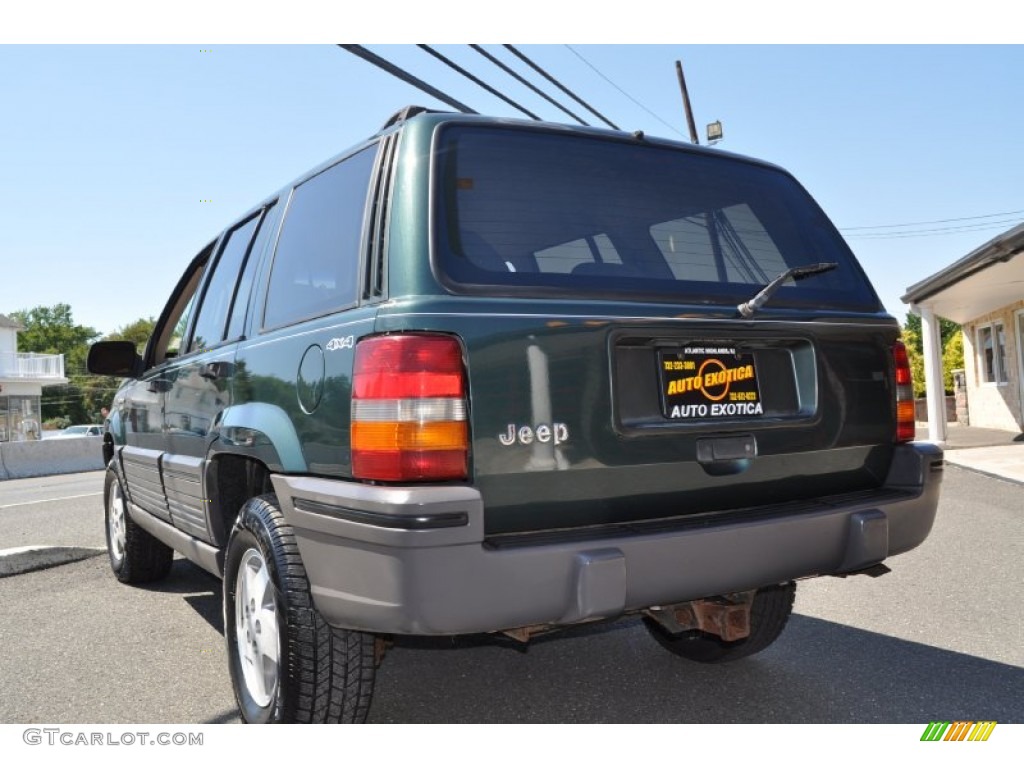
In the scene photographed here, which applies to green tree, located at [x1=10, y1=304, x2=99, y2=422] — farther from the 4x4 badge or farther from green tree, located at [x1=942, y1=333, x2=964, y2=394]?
the 4x4 badge

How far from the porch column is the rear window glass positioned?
13.9 metres

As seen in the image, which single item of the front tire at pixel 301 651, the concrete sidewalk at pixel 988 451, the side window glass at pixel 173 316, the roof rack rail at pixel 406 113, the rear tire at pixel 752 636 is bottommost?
the concrete sidewalk at pixel 988 451

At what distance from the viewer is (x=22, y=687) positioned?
368 cm

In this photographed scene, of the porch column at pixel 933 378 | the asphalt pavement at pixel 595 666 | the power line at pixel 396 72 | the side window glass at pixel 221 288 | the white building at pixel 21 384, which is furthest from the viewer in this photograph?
the white building at pixel 21 384

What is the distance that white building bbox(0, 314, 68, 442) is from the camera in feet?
169

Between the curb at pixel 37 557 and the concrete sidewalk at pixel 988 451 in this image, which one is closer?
the curb at pixel 37 557

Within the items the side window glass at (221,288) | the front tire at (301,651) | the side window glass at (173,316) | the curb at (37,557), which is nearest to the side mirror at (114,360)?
the side window glass at (173,316)

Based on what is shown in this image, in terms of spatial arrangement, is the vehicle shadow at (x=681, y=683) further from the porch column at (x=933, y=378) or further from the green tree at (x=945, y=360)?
the green tree at (x=945, y=360)

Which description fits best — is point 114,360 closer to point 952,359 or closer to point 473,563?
point 473,563

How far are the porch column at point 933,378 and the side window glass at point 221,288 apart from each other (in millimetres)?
14362

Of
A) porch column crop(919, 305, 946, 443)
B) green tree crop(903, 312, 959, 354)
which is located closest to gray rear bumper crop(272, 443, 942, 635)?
porch column crop(919, 305, 946, 443)

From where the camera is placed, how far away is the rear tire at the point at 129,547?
17.6ft
